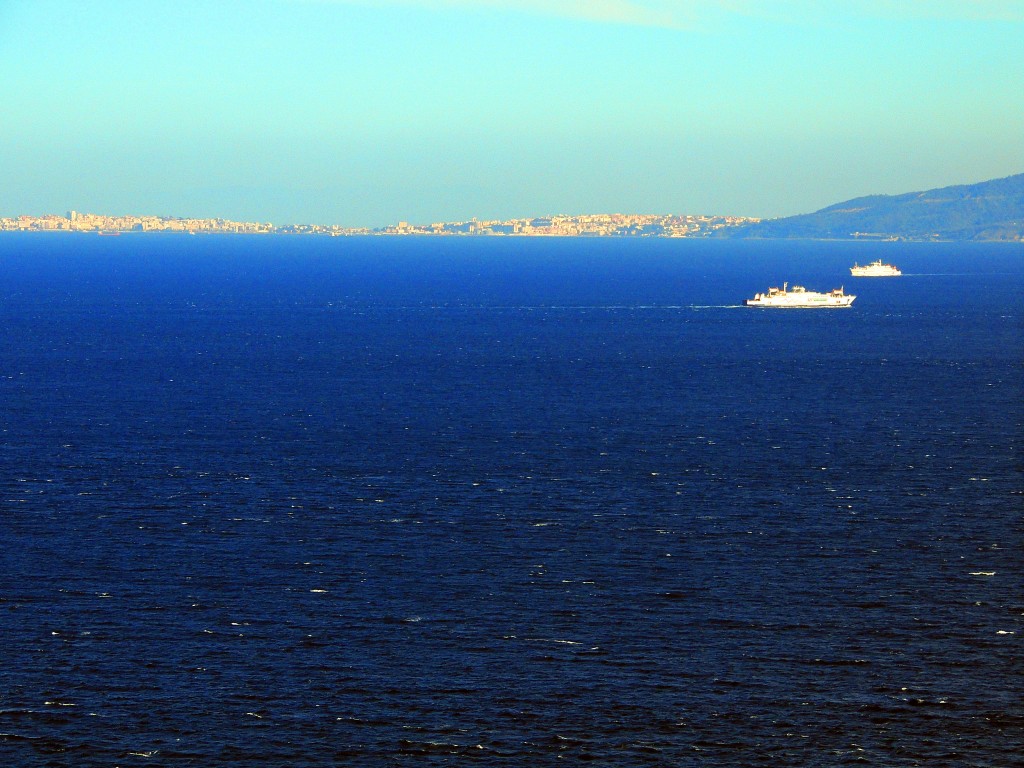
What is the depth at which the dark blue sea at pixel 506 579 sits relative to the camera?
51.4 meters

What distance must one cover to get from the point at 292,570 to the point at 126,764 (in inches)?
836

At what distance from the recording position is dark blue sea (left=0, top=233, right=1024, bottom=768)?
169ft

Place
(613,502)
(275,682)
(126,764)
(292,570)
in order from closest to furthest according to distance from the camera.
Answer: (126,764)
(275,682)
(292,570)
(613,502)

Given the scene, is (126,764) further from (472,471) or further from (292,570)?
(472,471)

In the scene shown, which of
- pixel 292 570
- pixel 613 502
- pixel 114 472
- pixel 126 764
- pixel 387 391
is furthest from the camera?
pixel 387 391

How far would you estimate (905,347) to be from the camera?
584 feet

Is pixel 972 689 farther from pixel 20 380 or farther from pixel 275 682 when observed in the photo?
pixel 20 380

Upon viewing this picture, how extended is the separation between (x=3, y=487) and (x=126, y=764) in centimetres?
4163

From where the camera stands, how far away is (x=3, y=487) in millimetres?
85500

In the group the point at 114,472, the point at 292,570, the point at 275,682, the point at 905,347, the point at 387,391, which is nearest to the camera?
the point at 275,682

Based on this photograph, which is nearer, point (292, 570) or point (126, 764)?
point (126, 764)

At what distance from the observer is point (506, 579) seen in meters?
67.9

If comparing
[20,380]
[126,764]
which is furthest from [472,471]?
[20,380]

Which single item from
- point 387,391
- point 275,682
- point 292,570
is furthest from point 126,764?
point 387,391
